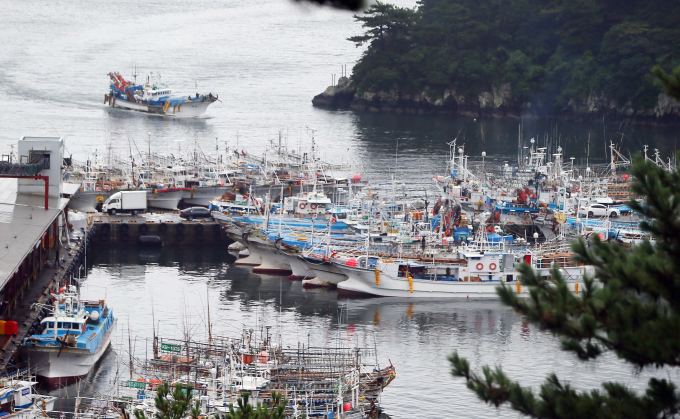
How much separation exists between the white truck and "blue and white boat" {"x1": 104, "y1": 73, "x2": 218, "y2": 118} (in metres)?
41.7

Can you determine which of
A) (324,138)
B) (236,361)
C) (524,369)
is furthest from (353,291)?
(324,138)

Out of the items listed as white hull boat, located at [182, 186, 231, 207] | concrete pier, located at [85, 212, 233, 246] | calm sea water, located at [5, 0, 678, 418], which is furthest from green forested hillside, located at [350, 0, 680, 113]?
concrete pier, located at [85, 212, 233, 246]

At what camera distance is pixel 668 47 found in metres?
81.4

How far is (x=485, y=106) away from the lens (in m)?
92.8

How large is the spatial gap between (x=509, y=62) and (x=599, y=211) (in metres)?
47.1

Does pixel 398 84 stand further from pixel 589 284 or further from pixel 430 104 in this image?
pixel 589 284

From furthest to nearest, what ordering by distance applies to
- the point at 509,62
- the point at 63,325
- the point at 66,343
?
the point at 509,62 < the point at 63,325 < the point at 66,343

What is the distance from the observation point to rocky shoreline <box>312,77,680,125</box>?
85625mm

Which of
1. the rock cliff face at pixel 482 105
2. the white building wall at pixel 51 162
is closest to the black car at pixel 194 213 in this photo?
the white building wall at pixel 51 162

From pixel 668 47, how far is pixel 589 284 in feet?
244

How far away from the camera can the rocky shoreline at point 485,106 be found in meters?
85.6

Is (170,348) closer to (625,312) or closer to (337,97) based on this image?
(625,312)

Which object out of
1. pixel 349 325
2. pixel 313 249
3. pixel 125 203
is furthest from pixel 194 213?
pixel 349 325

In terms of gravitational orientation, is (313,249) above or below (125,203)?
below
